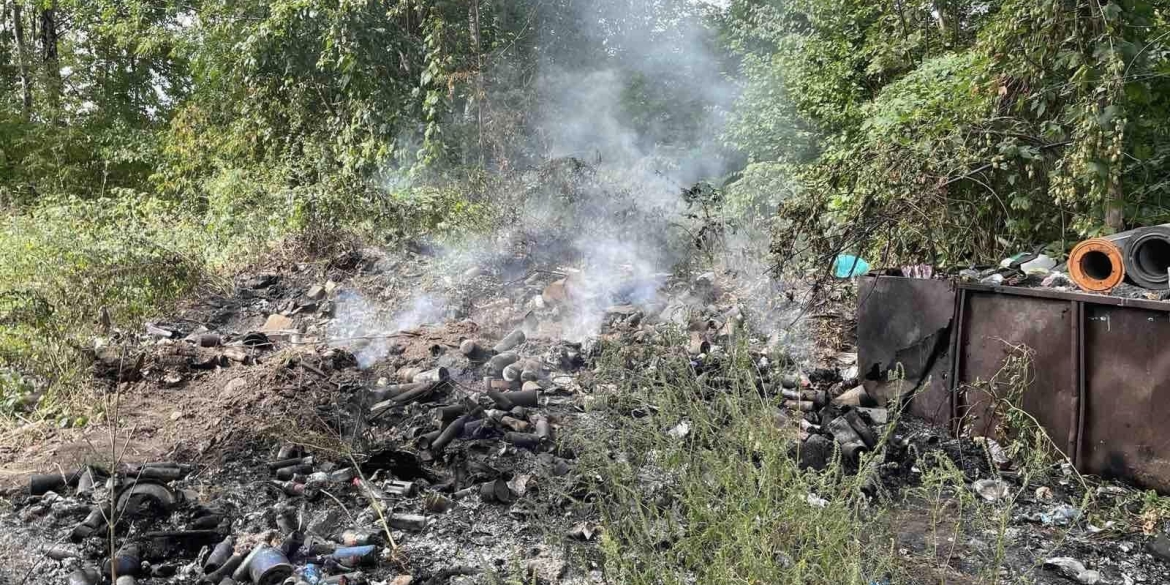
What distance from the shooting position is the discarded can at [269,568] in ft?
10.1

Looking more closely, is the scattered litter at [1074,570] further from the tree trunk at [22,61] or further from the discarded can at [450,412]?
the tree trunk at [22,61]

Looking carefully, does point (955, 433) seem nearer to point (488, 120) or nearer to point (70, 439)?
point (70, 439)

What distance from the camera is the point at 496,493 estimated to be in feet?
12.6

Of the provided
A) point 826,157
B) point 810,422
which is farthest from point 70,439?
point 826,157

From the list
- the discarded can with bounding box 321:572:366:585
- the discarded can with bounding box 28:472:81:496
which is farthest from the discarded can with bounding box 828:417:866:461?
the discarded can with bounding box 28:472:81:496

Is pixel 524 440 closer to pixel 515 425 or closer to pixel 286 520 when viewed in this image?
pixel 515 425

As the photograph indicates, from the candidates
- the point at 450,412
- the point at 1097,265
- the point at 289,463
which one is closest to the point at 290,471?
the point at 289,463

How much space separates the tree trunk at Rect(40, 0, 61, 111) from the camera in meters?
16.4

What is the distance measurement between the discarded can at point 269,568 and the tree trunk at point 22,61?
17.2m

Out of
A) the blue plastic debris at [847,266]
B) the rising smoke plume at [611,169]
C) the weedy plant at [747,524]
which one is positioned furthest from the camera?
the rising smoke plume at [611,169]

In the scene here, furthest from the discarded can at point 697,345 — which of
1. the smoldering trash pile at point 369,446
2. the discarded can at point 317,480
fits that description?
Result: the discarded can at point 317,480

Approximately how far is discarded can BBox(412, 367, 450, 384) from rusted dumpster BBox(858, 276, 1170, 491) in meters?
2.84

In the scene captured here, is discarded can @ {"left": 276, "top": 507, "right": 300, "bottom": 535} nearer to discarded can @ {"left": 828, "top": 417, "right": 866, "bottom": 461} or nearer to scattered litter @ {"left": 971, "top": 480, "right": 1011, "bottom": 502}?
discarded can @ {"left": 828, "top": 417, "right": 866, "bottom": 461}

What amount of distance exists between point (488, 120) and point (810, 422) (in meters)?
7.81
